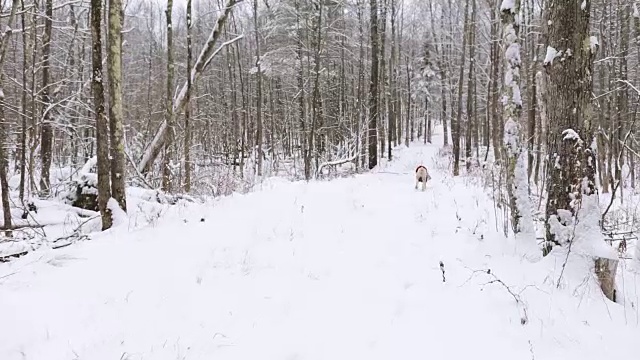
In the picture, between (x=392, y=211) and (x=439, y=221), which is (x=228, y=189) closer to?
(x=392, y=211)

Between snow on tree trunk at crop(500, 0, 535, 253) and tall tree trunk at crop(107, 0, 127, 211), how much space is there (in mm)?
5994

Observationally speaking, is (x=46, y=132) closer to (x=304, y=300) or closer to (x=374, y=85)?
(x=374, y=85)

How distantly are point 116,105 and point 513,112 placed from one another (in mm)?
6195

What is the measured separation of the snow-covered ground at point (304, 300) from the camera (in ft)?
9.64

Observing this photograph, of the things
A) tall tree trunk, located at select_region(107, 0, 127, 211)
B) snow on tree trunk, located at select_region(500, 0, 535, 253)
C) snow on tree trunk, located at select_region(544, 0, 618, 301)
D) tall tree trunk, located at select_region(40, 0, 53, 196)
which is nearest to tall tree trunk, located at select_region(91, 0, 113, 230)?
tall tree trunk, located at select_region(107, 0, 127, 211)

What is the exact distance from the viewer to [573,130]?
4008mm

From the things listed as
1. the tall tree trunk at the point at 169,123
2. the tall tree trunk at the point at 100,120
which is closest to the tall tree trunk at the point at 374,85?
the tall tree trunk at the point at 169,123

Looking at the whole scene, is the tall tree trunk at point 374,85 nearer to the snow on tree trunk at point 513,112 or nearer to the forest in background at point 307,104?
the forest in background at point 307,104

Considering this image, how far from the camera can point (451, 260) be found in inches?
184

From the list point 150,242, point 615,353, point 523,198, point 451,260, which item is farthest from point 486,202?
point 150,242

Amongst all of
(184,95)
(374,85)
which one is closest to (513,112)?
(184,95)

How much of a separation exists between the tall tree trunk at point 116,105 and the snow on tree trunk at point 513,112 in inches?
236

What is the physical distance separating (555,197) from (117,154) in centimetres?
669

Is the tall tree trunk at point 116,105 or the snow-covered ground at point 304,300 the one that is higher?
the tall tree trunk at point 116,105
